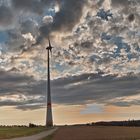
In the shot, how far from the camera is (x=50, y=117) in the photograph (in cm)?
13900

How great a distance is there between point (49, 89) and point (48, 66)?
25.2ft

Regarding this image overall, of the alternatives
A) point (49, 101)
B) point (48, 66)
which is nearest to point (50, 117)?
point (49, 101)

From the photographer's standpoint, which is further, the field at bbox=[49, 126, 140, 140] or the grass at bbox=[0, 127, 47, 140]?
the grass at bbox=[0, 127, 47, 140]

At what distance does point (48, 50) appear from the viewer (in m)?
134

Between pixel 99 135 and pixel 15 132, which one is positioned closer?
pixel 99 135

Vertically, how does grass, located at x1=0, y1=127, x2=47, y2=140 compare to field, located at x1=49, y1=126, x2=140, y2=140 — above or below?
above

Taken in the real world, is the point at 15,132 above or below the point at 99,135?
above

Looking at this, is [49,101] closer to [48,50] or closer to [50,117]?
[50,117]

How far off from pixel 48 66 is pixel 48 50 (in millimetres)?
5251

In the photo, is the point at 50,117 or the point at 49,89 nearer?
the point at 49,89

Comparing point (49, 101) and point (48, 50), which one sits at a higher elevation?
point (48, 50)

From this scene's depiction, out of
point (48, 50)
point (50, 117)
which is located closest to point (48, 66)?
point (48, 50)

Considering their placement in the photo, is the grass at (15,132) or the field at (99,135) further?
the grass at (15,132)

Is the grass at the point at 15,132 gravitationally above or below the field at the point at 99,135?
above
